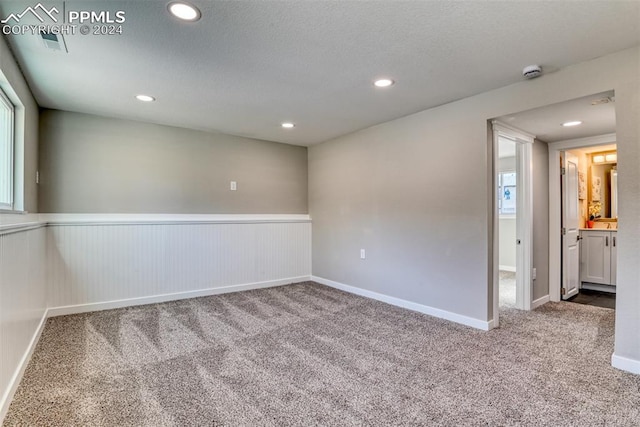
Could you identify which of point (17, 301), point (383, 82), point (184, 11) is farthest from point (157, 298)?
point (383, 82)

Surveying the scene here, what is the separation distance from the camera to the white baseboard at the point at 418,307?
3.04m

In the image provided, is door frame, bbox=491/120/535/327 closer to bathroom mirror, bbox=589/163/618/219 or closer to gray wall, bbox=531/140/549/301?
gray wall, bbox=531/140/549/301

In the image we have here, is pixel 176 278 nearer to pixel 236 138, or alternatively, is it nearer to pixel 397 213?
pixel 236 138

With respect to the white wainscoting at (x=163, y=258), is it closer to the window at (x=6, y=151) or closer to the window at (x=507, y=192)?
the window at (x=6, y=151)

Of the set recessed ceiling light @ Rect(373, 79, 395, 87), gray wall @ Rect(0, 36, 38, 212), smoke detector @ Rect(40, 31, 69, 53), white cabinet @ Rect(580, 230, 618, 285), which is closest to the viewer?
smoke detector @ Rect(40, 31, 69, 53)

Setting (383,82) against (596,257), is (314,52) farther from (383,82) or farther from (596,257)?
(596,257)

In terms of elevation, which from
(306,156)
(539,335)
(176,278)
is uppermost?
(306,156)

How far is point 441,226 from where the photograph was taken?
3309 millimetres

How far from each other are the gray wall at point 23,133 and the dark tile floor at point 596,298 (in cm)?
587

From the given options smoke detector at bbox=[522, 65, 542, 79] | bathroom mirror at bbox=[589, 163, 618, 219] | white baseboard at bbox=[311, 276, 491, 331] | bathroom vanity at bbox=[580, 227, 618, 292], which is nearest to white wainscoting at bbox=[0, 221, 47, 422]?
white baseboard at bbox=[311, 276, 491, 331]

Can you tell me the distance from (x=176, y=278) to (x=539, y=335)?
3.93 m

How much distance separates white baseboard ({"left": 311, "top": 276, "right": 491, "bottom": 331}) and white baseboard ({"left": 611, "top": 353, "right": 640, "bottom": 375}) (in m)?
0.88

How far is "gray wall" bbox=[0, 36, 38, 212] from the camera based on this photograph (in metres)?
2.12

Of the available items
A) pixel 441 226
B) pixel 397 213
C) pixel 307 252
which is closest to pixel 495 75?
pixel 441 226
